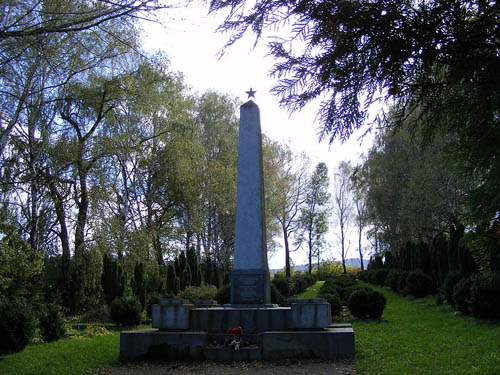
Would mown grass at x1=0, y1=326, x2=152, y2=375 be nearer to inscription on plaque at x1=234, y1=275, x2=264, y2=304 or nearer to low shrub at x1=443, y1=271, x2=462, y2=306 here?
inscription on plaque at x1=234, y1=275, x2=264, y2=304

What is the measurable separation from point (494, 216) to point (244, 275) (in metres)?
9.83

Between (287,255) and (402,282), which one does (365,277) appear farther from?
(402,282)

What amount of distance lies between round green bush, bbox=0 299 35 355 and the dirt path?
259 cm

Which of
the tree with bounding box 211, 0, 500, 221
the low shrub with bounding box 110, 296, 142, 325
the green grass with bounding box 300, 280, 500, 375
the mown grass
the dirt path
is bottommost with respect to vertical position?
the dirt path

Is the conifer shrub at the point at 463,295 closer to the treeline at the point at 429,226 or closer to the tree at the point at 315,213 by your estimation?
the treeline at the point at 429,226

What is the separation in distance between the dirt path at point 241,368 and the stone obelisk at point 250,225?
3089 mm

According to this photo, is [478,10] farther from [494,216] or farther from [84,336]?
[84,336]

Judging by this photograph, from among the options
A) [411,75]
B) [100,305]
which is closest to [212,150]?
[100,305]

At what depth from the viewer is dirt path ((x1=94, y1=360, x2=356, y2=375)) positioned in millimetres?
7703

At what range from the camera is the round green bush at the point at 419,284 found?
832 inches

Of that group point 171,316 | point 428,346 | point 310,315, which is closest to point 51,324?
point 171,316

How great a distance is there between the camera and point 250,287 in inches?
460

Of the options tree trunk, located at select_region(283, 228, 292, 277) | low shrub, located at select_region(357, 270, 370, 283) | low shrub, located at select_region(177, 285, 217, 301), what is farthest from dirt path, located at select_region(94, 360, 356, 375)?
tree trunk, located at select_region(283, 228, 292, 277)

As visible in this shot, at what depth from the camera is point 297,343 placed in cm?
888
